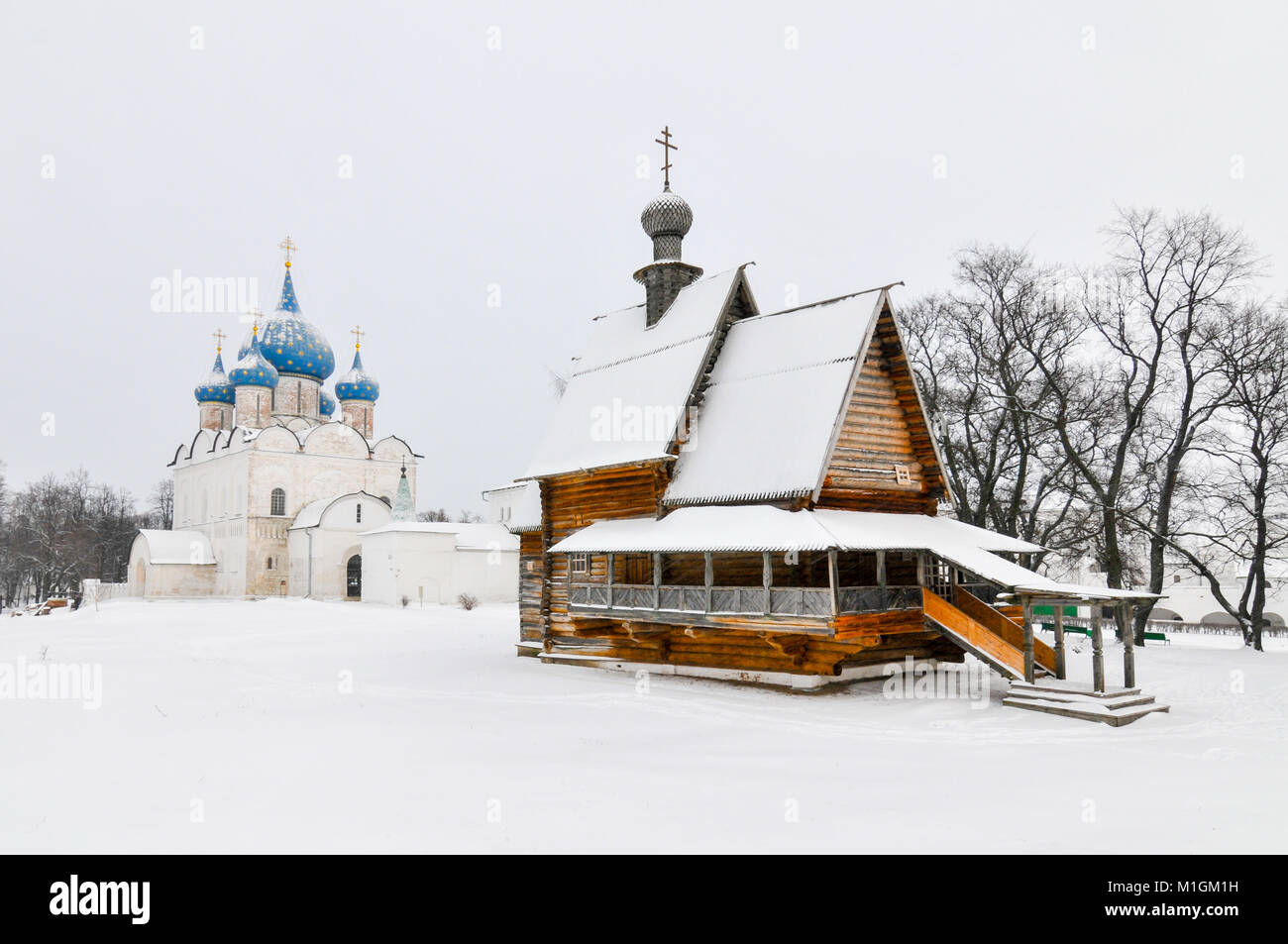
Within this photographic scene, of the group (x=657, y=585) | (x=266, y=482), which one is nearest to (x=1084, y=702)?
(x=657, y=585)

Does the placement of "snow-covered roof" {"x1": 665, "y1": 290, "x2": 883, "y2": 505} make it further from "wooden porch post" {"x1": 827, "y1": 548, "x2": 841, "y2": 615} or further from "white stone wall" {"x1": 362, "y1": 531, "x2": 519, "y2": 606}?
"white stone wall" {"x1": 362, "y1": 531, "x2": 519, "y2": 606}

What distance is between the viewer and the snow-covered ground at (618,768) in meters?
7.90

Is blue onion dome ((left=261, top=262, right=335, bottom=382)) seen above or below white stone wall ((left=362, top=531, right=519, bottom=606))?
above

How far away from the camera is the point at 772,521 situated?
15430mm

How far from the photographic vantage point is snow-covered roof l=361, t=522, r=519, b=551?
47.1 m

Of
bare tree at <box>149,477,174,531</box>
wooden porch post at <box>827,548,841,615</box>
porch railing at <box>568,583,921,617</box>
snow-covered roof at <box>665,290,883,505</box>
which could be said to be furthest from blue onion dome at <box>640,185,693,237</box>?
bare tree at <box>149,477,174,531</box>

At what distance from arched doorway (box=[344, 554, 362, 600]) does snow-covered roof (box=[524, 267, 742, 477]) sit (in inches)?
1345

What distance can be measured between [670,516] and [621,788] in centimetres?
858

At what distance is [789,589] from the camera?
1504 cm

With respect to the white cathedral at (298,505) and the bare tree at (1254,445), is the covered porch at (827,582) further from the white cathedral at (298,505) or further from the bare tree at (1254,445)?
the white cathedral at (298,505)

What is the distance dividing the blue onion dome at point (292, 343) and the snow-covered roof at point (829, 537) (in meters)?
47.4

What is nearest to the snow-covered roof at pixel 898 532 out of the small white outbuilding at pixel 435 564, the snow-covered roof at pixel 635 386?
the snow-covered roof at pixel 635 386

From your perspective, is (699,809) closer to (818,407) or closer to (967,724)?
(967,724)

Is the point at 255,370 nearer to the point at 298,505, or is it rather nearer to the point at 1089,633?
the point at 298,505
